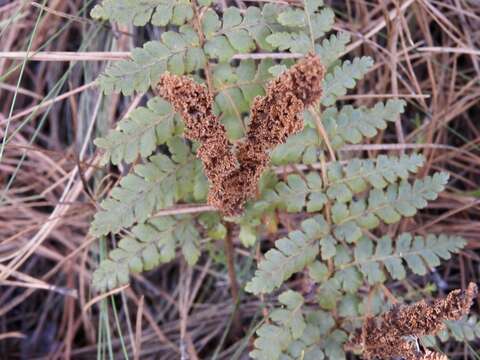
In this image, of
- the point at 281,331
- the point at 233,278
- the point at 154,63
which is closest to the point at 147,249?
the point at 233,278

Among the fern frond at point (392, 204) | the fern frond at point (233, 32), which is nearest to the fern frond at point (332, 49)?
the fern frond at point (233, 32)

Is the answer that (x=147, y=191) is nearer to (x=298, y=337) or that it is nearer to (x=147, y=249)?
(x=147, y=249)

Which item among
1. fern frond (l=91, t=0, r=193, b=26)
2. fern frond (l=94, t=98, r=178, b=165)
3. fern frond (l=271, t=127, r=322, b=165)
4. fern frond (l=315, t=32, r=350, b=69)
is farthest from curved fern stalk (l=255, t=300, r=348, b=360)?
fern frond (l=91, t=0, r=193, b=26)

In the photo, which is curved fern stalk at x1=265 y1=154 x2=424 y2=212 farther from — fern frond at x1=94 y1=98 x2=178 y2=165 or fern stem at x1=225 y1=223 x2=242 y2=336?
fern frond at x1=94 y1=98 x2=178 y2=165

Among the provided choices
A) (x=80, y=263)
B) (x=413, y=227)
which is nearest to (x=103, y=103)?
(x=80, y=263)

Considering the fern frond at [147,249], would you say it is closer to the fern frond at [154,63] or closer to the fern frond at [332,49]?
the fern frond at [154,63]

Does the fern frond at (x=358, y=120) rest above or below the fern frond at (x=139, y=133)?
below

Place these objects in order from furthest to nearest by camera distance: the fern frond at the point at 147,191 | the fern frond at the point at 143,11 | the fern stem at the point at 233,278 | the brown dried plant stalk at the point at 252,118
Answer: the fern stem at the point at 233,278 < the fern frond at the point at 147,191 < the fern frond at the point at 143,11 < the brown dried plant stalk at the point at 252,118

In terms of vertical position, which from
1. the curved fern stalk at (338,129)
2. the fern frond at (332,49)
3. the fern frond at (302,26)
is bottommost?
the curved fern stalk at (338,129)

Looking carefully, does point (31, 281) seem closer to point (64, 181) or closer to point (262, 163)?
point (64, 181)
